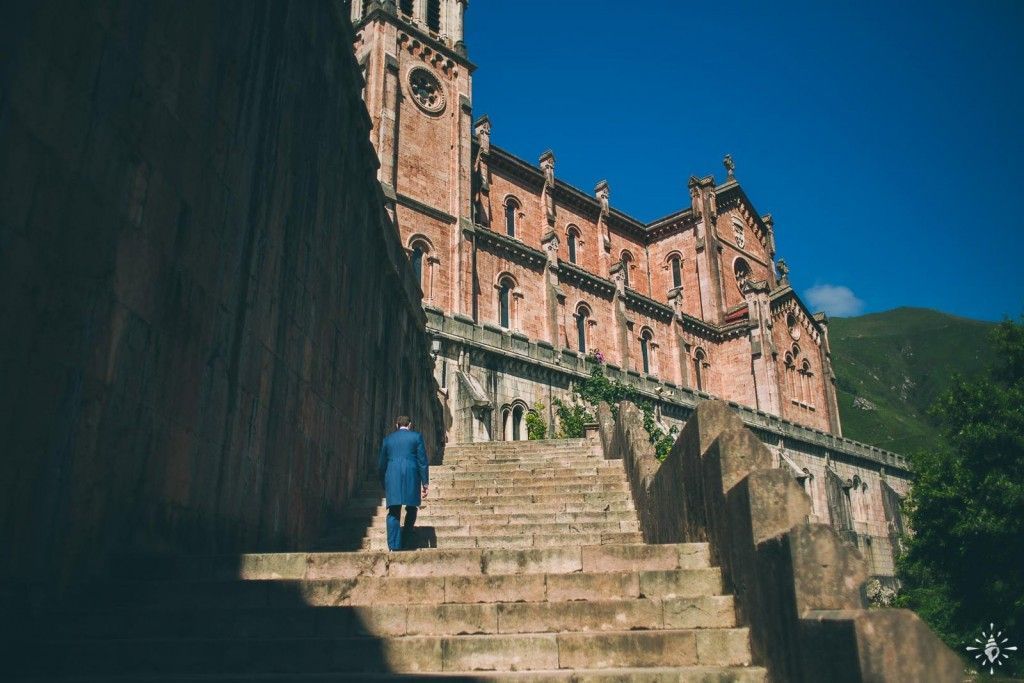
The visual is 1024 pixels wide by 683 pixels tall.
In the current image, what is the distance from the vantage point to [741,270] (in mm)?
48375

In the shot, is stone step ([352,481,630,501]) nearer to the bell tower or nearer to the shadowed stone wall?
the shadowed stone wall

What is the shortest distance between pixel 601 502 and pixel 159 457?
6.34m

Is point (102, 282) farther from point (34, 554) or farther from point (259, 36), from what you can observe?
point (259, 36)

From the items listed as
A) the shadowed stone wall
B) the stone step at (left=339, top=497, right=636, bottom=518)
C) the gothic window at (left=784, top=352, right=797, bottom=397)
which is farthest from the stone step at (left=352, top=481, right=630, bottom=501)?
the gothic window at (left=784, top=352, right=797, bottom=397)

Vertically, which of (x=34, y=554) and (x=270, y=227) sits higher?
(x=270, y=227)

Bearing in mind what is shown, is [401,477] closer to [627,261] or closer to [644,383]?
[644,383]

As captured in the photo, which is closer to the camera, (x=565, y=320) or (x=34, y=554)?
(x=34, y=554)

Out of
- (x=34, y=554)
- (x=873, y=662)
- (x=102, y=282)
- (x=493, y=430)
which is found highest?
(x=493, y=430)

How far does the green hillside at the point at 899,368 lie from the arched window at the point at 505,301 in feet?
171

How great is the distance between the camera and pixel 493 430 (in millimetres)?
24141

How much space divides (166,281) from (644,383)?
1094 inches

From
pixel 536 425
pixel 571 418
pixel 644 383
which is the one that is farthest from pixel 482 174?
pixel 536 425

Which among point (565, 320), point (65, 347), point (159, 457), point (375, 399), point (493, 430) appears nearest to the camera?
point (65, 347)

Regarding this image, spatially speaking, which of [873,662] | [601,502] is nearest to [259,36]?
[601,502]
